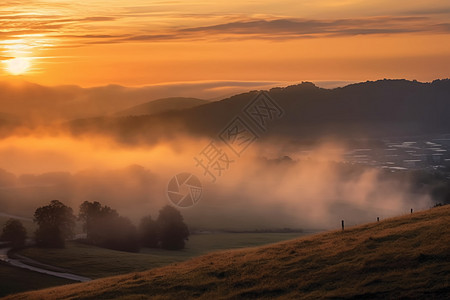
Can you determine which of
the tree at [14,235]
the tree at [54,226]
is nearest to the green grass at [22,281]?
the tree at [54,226]

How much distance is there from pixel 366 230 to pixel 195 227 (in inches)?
5345

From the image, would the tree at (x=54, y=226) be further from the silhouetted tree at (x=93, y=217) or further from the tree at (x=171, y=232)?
the tree at (x=171, y=232)

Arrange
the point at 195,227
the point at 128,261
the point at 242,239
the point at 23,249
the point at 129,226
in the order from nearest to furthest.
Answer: the point at 128,261 → the point at 23,249 → the point at 129,226 → the point at 242,239 → the point at 195,227

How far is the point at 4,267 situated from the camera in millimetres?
103312

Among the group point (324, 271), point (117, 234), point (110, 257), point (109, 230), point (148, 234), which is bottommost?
point (110, 257)

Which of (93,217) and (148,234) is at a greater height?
(93,217)

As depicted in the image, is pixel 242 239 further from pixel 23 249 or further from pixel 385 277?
pixel 385 277

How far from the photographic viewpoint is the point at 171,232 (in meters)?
148

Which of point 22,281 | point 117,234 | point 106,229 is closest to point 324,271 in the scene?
point 22,281

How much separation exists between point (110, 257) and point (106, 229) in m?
33.1

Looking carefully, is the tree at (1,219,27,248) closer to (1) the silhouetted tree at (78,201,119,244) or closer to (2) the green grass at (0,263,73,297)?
(1) the silhouetted tree at (78,201,119,244)

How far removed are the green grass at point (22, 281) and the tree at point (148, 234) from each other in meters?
47.2

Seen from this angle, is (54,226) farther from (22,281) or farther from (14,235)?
(22,281)

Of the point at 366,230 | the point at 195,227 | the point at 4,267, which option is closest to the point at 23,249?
the point at 4,267
